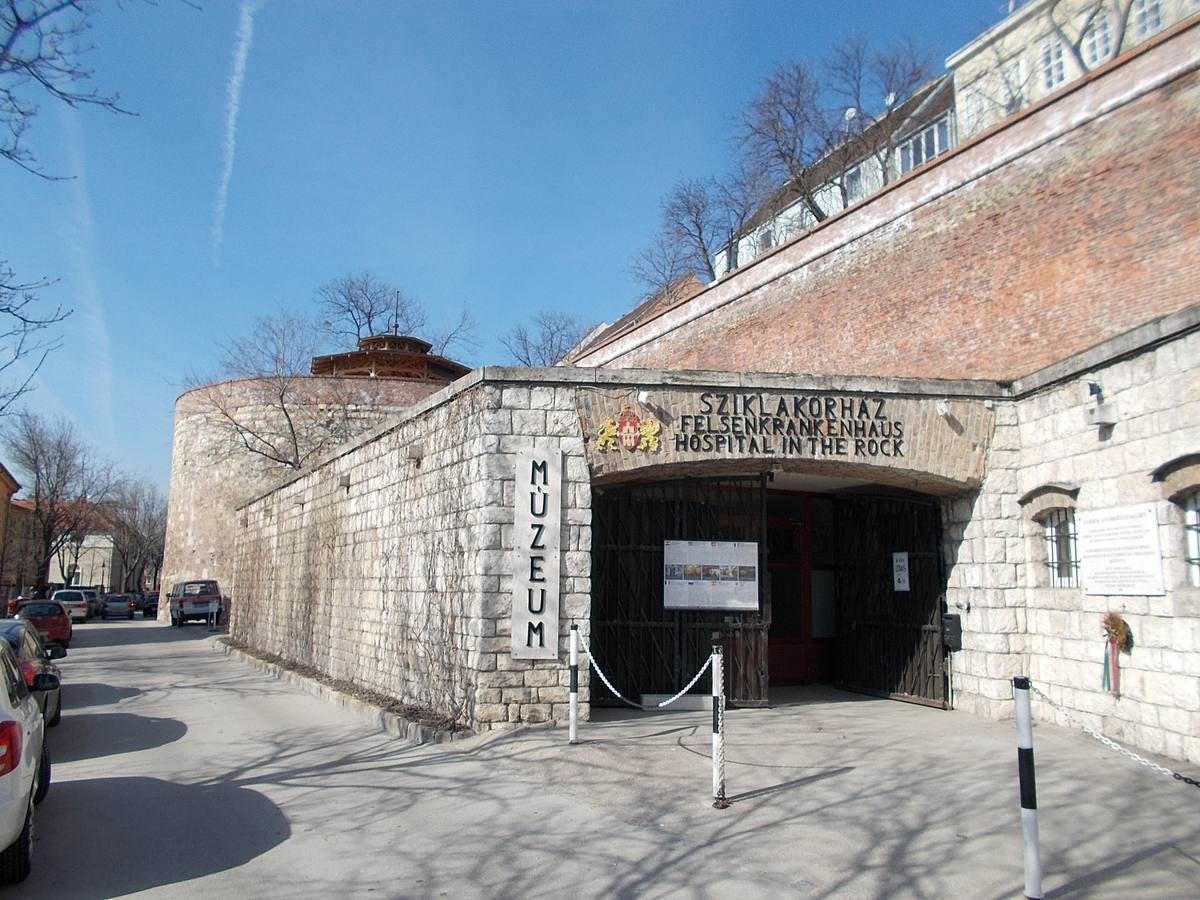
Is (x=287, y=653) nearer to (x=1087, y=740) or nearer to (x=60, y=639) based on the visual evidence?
(x=60, y=639)

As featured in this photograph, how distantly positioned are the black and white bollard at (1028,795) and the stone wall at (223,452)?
3631 centimetres

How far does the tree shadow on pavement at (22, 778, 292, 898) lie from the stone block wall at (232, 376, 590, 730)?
113 inches

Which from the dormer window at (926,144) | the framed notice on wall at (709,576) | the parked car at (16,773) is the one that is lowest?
the parked car at (16,773)

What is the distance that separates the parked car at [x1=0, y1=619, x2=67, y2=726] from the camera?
10.3m

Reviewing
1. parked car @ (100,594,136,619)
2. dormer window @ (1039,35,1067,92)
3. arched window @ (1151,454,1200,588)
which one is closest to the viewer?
arched window @ (1151,454,1200,588)

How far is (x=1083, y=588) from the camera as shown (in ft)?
31.6

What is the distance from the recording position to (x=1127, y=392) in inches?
352

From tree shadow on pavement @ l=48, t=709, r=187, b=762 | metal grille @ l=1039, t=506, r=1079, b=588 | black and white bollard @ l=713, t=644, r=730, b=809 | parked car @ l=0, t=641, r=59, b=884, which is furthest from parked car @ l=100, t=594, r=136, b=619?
black and white bollard @ l=713, t=644, r=730, b=809

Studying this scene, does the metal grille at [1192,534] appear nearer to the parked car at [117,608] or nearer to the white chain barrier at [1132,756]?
the white chain barrier at [1132,756]

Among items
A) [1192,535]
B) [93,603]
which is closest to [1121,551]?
[1192,535]

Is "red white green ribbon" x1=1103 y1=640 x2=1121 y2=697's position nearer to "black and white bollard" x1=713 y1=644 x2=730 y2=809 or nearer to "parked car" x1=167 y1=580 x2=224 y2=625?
"black and white bollard" x1=713 y1=644 x2=730 y2=809

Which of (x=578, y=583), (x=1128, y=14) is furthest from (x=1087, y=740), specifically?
(x=1128, y=14)

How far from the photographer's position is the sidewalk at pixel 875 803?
565 cm

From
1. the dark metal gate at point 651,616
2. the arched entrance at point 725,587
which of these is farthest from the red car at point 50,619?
the arched entrance at point 725,587
